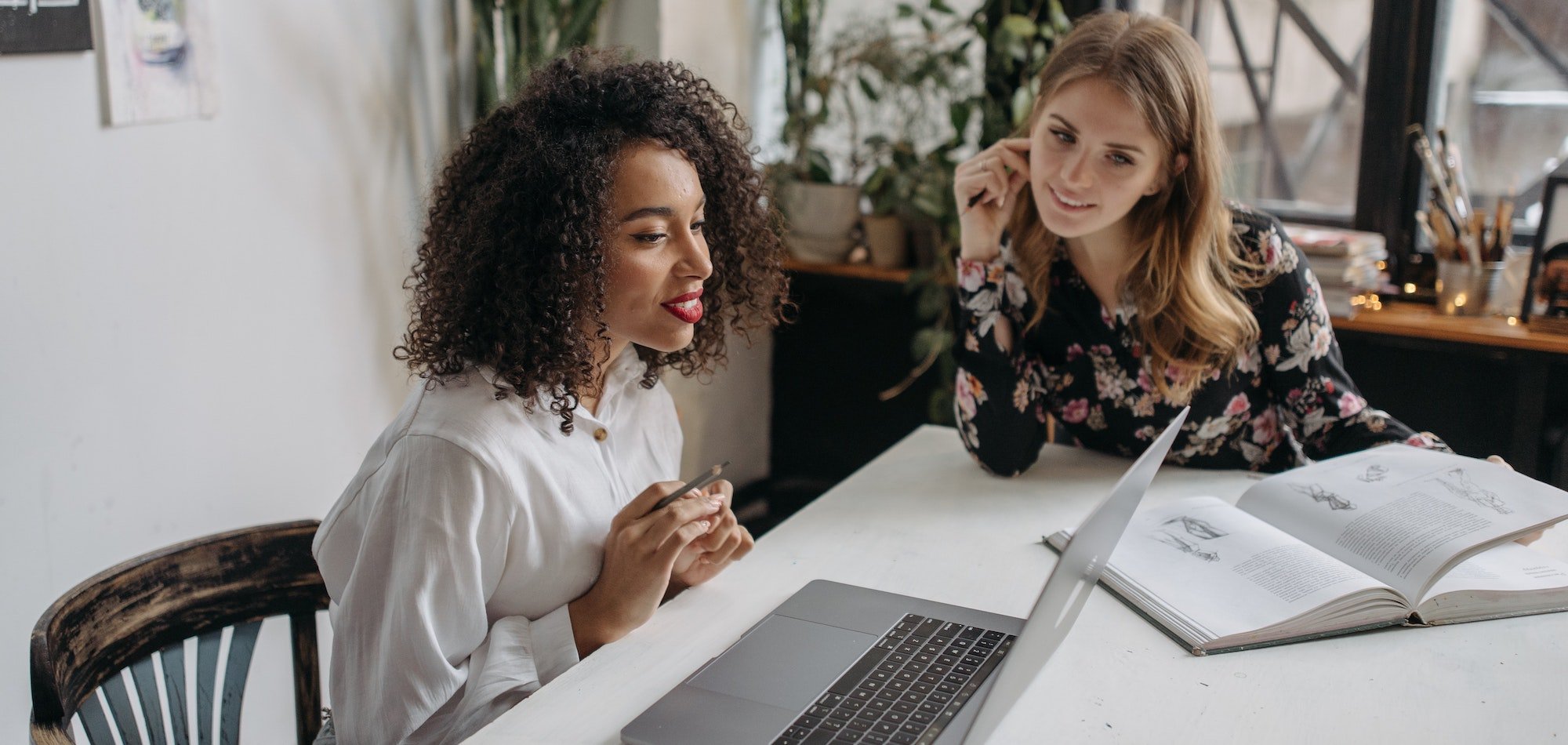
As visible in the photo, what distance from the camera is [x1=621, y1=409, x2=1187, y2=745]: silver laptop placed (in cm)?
95

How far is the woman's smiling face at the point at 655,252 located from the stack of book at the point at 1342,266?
138 cm

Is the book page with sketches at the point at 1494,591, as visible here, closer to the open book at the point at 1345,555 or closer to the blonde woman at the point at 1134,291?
the open book at the point at 1345,555

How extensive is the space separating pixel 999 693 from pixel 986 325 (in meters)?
0.94

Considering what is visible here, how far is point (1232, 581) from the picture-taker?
130cm

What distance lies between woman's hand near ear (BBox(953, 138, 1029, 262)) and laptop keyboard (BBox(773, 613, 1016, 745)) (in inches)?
28.9

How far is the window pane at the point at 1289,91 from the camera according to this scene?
253cm

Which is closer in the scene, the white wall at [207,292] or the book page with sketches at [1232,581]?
the book page with sketches at [1232,581]

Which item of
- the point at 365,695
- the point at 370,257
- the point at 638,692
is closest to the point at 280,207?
the point at 370,257

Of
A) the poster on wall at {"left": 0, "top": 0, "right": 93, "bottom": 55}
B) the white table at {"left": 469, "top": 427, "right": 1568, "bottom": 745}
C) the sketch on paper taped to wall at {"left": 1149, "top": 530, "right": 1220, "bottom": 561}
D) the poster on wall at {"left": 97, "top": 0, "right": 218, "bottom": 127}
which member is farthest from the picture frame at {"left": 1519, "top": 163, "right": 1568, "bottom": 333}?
the poster on wall at {"left": 0, "top": 0, "right": 93, "bottom": 55}

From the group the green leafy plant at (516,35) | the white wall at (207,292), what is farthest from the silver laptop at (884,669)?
the green leafy plant at (516,35)

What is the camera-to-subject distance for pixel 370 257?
2.15 metres

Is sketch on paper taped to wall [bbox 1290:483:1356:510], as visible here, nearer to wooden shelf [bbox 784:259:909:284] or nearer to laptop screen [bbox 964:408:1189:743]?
laptop screen [bbox 964:408:1189:743]

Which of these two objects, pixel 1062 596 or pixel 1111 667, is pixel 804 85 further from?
pixel 1062 596

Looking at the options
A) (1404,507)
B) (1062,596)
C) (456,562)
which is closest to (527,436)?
(456,562)
